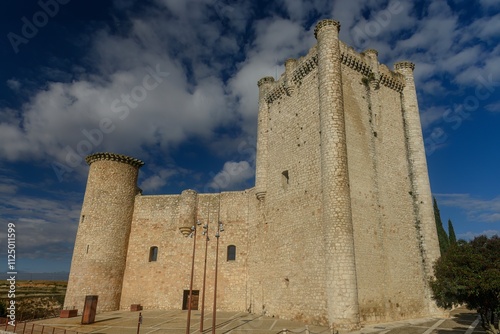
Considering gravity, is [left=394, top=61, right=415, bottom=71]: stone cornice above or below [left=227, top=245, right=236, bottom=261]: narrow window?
above

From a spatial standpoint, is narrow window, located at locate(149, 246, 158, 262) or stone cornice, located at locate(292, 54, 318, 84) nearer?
stone cornice, located at locate(292, 54, 318, 84)

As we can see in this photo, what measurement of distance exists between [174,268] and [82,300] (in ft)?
19.9

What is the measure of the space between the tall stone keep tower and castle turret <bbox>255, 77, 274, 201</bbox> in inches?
379

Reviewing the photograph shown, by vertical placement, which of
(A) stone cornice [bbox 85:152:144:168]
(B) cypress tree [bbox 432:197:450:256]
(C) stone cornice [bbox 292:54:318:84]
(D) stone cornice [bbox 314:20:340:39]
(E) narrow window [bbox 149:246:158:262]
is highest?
(D) stone cornice [bbox 314:20:340:39]

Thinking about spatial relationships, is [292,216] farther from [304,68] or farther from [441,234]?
[441,234]

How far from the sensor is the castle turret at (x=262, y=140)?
69.0 feet

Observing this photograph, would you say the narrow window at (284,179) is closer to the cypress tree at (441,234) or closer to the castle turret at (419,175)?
the castle turret at (419,175)

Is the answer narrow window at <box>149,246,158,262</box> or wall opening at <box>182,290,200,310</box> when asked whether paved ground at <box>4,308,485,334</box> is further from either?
narrow window at <box>149,246,158,262</box>

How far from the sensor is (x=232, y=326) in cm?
1532

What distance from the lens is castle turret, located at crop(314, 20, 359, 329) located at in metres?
13.7

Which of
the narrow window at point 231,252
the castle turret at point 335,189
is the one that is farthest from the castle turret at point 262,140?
the castle turret at point 335,189

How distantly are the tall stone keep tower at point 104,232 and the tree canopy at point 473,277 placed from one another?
19.8 metres

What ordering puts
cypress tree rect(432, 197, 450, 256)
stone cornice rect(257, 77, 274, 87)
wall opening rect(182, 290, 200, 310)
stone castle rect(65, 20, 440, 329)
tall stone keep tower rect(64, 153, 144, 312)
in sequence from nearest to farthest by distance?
stone castle rect(65, 20, 440, 329), tall stone keep tower rect(64, 153, 144, 312), wall opening rect(182, 290, 200, 310), stone cornice rect(257, 77, 274, 87), cypress tree rect(432, 197, 450, 256)

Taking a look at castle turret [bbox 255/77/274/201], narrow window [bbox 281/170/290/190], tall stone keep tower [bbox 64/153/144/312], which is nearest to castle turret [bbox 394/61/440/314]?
narrow window [bbox 281/170/290/190]
